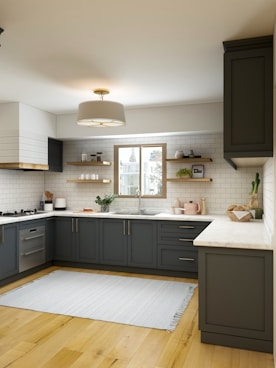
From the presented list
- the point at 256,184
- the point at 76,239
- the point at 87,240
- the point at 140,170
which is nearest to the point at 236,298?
the point at 256,184

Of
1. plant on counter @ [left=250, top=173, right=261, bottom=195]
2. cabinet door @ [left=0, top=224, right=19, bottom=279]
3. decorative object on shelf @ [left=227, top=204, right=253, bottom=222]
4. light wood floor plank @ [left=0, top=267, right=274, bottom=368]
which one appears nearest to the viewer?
light wood floor plank @ [left=0, top=267, right=274, bottom=368]

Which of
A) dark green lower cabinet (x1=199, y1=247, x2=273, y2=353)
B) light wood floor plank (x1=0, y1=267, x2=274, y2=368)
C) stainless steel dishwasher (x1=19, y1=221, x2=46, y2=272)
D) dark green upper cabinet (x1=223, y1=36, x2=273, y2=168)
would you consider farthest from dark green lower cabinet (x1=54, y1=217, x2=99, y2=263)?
dark green upper cabinet (x1=223, y1=36, x2=273, y2=168)

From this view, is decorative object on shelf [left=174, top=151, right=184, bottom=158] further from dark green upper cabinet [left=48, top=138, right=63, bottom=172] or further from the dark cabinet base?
the dark cabinet base

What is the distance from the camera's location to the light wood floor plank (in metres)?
2.54

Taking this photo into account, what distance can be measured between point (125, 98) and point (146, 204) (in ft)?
6.09

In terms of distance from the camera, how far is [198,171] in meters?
5.36

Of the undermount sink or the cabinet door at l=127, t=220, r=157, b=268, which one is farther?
the undermount sink

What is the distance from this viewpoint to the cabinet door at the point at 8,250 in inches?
174

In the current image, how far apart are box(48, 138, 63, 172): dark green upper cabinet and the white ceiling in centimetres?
141

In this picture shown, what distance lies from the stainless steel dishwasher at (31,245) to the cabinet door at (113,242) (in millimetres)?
916

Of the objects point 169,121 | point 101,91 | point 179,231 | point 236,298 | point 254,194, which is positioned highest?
point 101,91

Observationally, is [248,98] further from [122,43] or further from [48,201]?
[48,201]

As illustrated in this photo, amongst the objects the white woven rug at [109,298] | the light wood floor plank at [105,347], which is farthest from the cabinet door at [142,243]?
the light wood floor plank at [105,347]

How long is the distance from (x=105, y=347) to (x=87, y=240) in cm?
263
